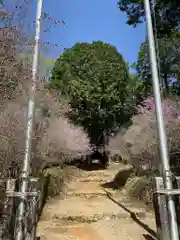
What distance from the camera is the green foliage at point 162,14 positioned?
8586 millimetres

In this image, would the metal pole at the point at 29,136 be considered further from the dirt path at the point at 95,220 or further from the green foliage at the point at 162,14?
the green foliage at the point at 162,14

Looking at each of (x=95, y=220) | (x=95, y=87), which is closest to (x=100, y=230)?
(x=95, y=220)

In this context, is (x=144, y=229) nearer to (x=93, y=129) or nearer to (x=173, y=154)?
(x=173, y=154)

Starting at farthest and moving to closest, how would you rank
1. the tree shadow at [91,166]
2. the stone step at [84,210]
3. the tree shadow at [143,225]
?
the tree shadow at [91,166] < the stone step at [84,210] < the tree shadow at [143,225]

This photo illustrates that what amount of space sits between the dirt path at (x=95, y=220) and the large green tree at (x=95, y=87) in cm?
1068

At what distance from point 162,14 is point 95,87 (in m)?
12.0

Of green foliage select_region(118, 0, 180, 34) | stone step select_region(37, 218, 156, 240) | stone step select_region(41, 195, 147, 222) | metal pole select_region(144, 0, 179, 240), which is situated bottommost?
stone step select_region(37, 218, 156, 240)

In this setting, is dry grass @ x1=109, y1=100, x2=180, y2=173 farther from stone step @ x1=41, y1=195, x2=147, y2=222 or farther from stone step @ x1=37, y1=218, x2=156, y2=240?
stone step @ x1=37, y1=218, x2=156, y2=240

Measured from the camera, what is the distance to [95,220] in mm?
6879

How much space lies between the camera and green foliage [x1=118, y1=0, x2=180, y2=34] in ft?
28.2

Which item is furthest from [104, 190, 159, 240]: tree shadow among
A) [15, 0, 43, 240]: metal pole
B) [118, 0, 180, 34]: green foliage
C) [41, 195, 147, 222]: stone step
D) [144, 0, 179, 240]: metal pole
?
[118, 0, 180, 34]: green foliage

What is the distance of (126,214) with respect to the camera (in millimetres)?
7328

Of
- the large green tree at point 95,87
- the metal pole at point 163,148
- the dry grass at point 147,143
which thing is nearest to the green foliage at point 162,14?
the dry grass at point 147,143

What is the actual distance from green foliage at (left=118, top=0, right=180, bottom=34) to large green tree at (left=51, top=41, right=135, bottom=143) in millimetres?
11192
